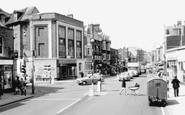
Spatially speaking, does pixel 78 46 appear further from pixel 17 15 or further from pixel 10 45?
pixel 10 45

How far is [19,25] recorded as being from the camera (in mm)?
49125

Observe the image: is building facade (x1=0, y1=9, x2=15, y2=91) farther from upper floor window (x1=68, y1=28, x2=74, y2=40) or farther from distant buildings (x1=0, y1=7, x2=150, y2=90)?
upper floor window (x1=68, y1=28, x2=74, y2=40)

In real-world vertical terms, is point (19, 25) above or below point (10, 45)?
above

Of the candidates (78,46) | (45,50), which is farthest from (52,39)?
(78,46)

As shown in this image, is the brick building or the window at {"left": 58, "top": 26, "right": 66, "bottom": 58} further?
the window at {"left": 58, "top": 26, "right": 66, "bottom": 58}

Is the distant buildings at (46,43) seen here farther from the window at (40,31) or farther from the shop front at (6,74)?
the shop front at (6,74)

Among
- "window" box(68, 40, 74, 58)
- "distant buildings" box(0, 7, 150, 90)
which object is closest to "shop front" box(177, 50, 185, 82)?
"distant buildings" box(0, 7, 150, 90)

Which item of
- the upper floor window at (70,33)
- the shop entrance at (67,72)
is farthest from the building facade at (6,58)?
the upper floor window at (70,33)

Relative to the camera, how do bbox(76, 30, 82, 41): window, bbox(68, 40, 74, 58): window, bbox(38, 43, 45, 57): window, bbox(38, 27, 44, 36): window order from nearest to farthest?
1. bbox(38, 43, 45, 57): window
2. bbox(38, 27, 44, 36): window
3. bbox(68, 40, 74, 58): window
4. bbox(76, 30, 82, 41): window

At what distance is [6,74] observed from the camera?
81.9ft

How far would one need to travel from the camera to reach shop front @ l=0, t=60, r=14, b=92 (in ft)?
79.1

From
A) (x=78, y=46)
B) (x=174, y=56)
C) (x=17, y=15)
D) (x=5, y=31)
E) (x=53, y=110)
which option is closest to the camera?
(x=53, y=110)

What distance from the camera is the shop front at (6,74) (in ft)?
79.1

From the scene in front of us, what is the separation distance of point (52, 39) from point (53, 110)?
3382 centimetres
